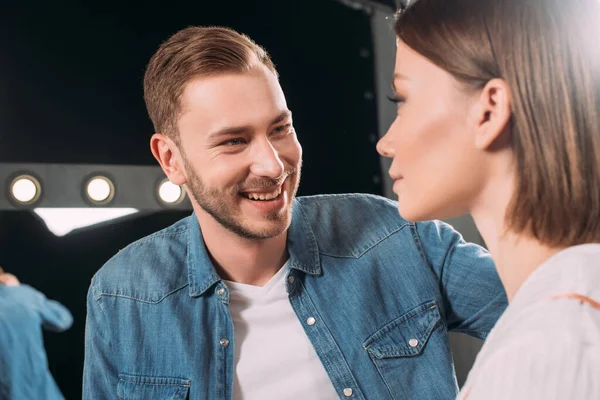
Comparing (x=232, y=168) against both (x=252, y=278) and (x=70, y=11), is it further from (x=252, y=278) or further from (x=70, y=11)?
(x=70, y=11)

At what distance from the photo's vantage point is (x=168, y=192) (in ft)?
6.89

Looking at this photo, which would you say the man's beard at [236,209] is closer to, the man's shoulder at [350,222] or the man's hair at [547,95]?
the man's shoulder at [350,222]

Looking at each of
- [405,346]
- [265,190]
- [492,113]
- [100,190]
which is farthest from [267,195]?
[100,190]

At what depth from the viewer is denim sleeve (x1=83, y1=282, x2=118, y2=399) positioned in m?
1.47

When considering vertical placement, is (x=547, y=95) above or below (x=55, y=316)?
below

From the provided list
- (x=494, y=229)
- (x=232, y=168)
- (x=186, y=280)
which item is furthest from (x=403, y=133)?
(x=186, y=280)

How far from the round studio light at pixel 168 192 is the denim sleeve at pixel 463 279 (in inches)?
33.3

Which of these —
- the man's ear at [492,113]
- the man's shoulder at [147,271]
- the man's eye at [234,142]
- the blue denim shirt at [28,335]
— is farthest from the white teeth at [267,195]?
the blue denim shirt at [28,335]

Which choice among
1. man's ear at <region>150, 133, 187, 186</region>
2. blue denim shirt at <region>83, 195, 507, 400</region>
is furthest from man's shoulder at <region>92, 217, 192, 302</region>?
man's ear at <region>150, 133, 187, 186</region>

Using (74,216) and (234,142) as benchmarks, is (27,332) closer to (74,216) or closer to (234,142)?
(74,216)

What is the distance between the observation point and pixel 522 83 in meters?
0.79

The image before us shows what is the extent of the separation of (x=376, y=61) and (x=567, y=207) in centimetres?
159

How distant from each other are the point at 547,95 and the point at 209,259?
0.86m

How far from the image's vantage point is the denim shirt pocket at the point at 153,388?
141 centimetres
